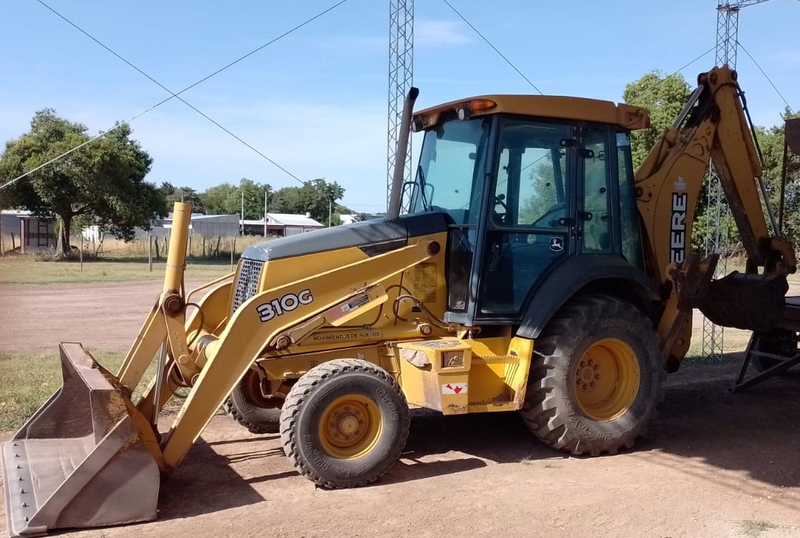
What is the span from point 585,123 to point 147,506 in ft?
14.6

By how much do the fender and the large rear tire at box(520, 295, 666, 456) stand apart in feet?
0.69

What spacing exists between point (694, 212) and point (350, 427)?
3900 millimetres

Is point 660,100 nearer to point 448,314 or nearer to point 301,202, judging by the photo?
point 448,314

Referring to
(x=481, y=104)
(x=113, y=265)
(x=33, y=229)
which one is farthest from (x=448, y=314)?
(x=33, y=229)

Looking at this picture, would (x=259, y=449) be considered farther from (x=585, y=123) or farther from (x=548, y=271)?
(x=585, y=123)

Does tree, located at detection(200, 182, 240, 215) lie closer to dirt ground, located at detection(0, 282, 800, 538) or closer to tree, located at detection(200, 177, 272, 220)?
tree, located at detection(200, 177, 272, 220)

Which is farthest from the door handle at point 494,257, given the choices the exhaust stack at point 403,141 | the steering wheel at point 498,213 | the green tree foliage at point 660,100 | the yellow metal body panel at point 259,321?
the green tree foliage at point 660,100

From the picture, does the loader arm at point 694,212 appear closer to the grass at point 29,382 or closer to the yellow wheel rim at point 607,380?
the yellow wheel rim at point 607,380

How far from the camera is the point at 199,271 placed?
93.8ft

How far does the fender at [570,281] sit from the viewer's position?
20.5 feet

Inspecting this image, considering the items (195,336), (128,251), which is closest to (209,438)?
(195,336)

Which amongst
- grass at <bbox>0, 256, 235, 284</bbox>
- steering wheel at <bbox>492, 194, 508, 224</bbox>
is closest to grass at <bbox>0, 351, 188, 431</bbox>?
steering wheel at <bbox>492, 194, 508, 224</bbox>

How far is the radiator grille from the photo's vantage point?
20.0 ft

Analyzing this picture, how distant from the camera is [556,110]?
6.47 m
